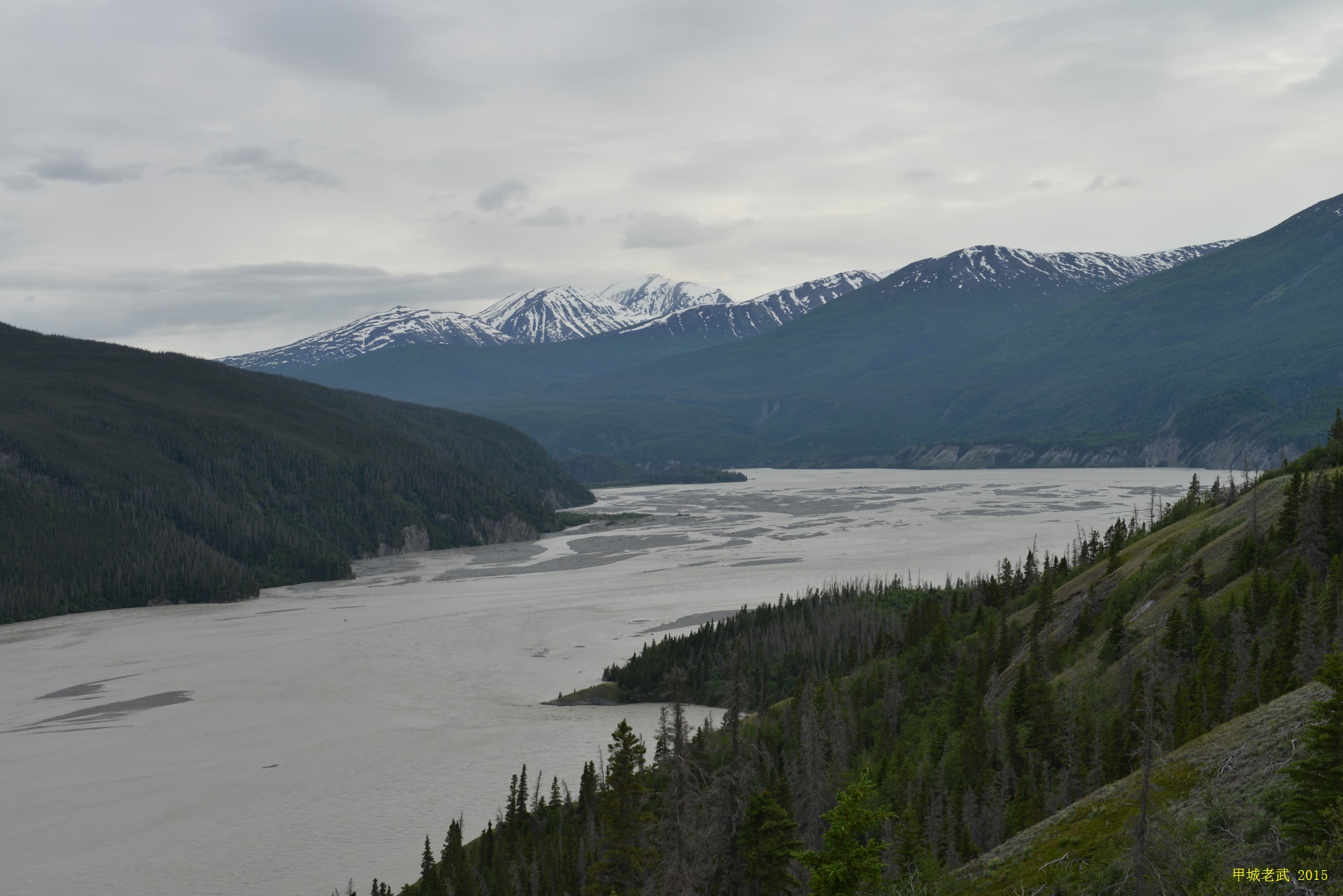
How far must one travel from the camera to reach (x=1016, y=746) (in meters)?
50.3

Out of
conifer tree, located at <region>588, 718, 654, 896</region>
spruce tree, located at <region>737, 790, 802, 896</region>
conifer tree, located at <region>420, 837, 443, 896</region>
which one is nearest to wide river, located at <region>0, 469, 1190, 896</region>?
conifer tree, located at <region>420, 837, 443, 896</region>

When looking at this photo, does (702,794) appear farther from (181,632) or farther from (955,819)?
(181,632)

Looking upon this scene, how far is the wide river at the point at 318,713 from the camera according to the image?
59.5 meters

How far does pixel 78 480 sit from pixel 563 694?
123 m

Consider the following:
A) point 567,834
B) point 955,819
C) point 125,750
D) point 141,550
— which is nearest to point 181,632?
point 141,550

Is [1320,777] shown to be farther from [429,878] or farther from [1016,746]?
[429,878]

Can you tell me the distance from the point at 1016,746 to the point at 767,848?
2371 centimetres

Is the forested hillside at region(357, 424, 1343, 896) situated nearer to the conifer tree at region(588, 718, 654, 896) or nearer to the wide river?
the conifer tree at region(588, 718, 654, 896)

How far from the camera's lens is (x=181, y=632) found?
130m

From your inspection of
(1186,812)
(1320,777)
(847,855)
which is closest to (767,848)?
(847,855)

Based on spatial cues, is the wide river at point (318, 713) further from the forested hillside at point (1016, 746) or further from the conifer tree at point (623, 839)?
the conifer tree at point (623, 839)

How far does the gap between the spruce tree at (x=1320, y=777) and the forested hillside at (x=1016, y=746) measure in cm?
6

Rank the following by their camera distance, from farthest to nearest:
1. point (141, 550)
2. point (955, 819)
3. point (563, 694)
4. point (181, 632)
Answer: point (141, 550) → point (181, 632) → point (563, 694) → point (955, 819)

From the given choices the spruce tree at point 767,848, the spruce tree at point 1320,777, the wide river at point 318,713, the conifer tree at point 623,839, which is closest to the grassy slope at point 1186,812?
the spruce tree at point 1320,777
